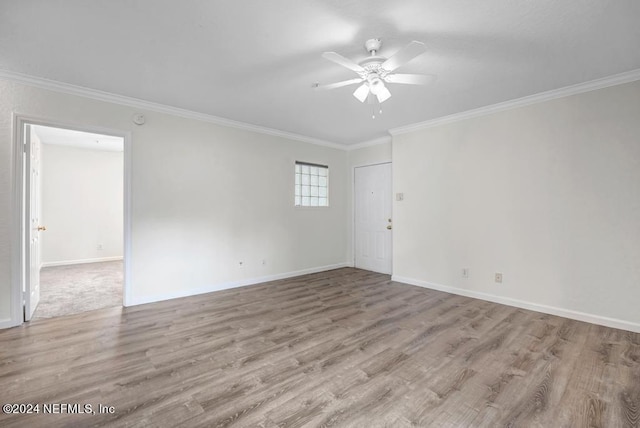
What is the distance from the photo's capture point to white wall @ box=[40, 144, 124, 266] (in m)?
6.08

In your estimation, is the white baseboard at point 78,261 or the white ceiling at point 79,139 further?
the white baseboard at point 78,261

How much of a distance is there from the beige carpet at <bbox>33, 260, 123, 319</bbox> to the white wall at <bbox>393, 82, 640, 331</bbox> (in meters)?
4.65

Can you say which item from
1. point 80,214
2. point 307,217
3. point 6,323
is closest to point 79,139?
point 80,214

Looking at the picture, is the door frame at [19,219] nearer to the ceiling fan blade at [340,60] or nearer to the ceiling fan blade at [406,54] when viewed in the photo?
the ceiling fan blade at [340,60]

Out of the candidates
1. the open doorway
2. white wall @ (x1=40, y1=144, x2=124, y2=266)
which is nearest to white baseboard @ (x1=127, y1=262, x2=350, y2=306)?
the open doorway

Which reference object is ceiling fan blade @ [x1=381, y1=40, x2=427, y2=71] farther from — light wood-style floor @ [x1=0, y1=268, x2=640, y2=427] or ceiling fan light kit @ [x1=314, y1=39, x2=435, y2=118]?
light wood-style floor @ [x1=0, y1=268, x2=640, y2=427]

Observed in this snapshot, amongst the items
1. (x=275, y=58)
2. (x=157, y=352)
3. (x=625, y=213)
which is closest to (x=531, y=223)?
(x=625, y=213)

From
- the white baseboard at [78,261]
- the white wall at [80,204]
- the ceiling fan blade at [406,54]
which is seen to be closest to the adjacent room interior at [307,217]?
the ceiling fan blade at [406,54]

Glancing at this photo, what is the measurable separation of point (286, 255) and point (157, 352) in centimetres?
283

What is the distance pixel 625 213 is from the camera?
2.88 meters

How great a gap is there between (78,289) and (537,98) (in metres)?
6.90

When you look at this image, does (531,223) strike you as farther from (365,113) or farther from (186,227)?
(186,227)

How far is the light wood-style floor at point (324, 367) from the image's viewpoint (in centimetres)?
169

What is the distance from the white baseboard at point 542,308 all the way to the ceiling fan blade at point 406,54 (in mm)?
3236
